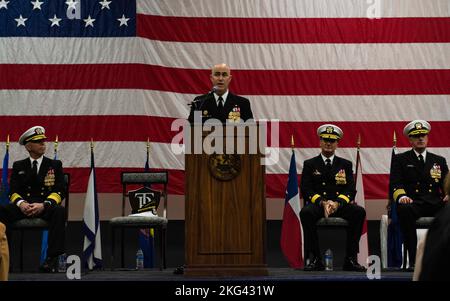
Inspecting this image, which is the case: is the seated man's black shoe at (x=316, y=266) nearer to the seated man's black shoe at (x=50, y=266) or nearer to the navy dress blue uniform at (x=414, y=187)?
the navy dress blue uniform at (x=414, y=187)

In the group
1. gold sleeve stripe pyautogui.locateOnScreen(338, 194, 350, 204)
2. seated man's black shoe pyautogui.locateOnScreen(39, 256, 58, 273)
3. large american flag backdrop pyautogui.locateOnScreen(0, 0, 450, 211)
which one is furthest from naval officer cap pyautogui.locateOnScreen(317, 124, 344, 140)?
seated man's black shoe pyautogui.locateOnScreen(39, 256, 58, 273)

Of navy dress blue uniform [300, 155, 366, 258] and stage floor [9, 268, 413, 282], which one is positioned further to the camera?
navy dress blue uniform [300, 155, 366, 258]

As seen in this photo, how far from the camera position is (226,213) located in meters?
6.58

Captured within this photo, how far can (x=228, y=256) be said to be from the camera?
6566 millimetres

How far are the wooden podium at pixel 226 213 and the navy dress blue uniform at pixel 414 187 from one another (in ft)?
5.54

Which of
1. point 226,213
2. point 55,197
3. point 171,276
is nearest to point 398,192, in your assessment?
point 226,213

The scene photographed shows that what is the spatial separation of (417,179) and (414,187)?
82 mm

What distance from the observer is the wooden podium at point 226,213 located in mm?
6570

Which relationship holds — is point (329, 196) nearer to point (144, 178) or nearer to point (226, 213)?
point (226, 213)

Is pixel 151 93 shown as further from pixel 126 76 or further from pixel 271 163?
pixel 271 163

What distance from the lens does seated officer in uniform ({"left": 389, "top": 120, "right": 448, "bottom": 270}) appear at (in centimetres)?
768

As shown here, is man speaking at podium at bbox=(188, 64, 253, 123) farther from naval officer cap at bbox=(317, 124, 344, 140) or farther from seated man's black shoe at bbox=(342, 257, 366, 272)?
seated man's black shoe at bbox=(342, 257, 366, 272)

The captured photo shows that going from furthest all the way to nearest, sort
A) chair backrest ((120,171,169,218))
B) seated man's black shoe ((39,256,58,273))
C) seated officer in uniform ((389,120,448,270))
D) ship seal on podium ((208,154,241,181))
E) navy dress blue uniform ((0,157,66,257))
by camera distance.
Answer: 1. chair backrest ((120,171,169,218))
2. navy dress blue uniform ((0,157,66,257))
3. seated officer in uniform ((389,120,448,270))
4. seated man's black shoe ((39,256,58,273))
5. ship seal on podium ((208,154,241,181))
